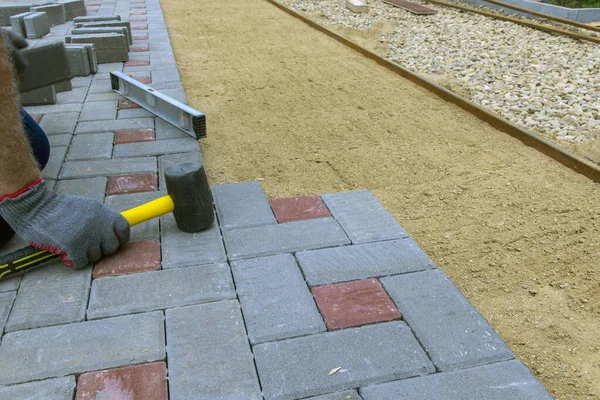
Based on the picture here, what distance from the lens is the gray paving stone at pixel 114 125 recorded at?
3.90m

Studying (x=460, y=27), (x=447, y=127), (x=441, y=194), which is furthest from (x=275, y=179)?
(x=460, y=27)

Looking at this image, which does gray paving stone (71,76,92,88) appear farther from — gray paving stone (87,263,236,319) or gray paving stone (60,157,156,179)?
gray paving stone (87,263,236,319)

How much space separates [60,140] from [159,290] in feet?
6.62

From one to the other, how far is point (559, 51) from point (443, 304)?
5.31 meters

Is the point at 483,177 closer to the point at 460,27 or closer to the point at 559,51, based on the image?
the point at 559,51

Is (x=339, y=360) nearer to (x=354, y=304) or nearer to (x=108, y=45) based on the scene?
(x=354, y=304)

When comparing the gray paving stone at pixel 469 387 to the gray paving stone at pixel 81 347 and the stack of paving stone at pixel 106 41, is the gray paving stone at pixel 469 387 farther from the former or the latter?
the stack of paving stone at pixel 106 41

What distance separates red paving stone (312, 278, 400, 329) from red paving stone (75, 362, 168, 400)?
2.16 feet

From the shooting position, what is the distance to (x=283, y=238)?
2.60m

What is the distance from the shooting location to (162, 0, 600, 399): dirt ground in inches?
87.3

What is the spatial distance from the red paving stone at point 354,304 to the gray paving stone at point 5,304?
1239 millimetres

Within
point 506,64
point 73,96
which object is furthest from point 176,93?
point 506,64

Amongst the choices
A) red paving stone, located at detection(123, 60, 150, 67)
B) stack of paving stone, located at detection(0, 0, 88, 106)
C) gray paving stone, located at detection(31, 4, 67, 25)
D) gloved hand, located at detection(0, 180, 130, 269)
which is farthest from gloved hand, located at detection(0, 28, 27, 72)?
gray paving stone, located at detection(31, 4, 67, 25)

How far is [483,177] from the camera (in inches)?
131
